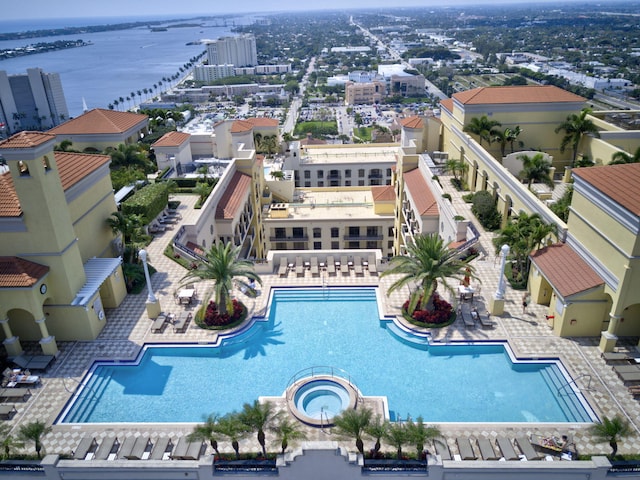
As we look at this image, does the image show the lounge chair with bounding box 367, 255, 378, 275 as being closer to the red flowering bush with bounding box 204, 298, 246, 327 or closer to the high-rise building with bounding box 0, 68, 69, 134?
the red flowering bush with bounding box 204, 298, 246, 327

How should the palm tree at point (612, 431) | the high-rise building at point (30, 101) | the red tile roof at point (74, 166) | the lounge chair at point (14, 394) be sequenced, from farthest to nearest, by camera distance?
the high-rise building at point (30, 101) < the red tile roof at point (74, 166) < the lounge chair at point (14, 394) < the palm tree at point (612, 431)

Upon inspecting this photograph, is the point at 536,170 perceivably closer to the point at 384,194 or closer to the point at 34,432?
the point at 384,194

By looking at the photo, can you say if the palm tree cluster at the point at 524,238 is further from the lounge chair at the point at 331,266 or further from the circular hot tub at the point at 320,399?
the circular hot tub at the point at 320,399

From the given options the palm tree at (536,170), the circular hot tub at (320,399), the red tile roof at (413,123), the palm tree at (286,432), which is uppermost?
the red tile roof at (413,123)

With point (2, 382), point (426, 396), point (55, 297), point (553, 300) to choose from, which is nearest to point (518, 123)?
point (553, 300)

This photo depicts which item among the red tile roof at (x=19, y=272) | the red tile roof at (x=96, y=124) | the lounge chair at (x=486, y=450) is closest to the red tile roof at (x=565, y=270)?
the lounge chair at (x=486, y=450)

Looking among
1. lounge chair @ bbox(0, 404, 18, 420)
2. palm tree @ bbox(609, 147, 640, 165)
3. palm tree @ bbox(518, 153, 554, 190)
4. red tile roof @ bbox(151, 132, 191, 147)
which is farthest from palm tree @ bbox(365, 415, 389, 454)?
red tile roof @ bbox(151, 132, 191, 147)

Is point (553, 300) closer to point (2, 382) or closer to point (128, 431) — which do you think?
point (128, 431)
